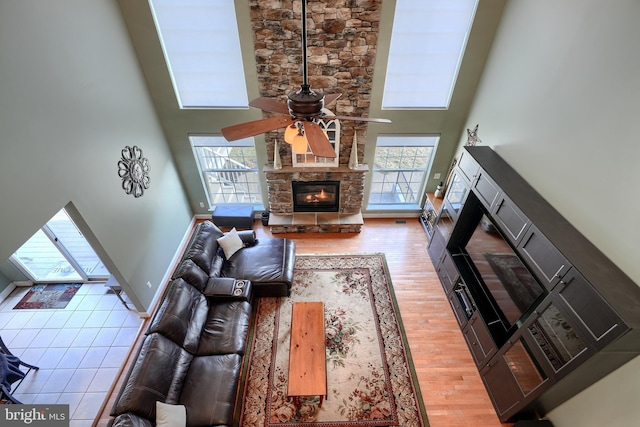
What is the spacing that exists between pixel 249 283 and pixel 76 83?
3140 mm

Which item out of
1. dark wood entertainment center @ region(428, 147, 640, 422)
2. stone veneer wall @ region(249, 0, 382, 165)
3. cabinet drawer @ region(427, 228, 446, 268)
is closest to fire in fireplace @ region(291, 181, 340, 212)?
stone veneer wall @ region(249, 0, 382, 165)

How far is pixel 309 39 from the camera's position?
4.05m

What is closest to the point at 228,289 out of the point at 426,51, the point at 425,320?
the point at 425,320

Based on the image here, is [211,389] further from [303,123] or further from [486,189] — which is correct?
[486,189]

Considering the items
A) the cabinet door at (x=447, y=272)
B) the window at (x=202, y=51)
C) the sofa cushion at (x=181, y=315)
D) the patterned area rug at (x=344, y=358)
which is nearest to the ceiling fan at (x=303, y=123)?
the sofa cushion at (x=181, y=315)

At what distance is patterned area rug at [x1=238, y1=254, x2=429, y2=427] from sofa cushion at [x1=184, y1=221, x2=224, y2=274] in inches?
42.1

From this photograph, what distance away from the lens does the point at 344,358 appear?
3.78 meters

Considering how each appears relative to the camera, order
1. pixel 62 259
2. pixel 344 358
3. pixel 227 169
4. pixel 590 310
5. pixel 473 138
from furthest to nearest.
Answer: pixel 227 169, pixel 62 259, pixel 473 138, pixel 344 358, pixel 590 310

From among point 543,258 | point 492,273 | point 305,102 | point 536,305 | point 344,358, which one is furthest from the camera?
point 344,358

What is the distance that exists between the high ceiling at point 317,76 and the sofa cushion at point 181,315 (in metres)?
2.71

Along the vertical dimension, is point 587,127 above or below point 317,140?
above

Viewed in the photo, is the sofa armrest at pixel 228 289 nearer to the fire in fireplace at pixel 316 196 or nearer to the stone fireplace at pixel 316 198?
the stone fireplace at pixel 316 198

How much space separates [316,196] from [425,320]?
2.97 metres

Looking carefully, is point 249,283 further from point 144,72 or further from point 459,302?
point 144,72
